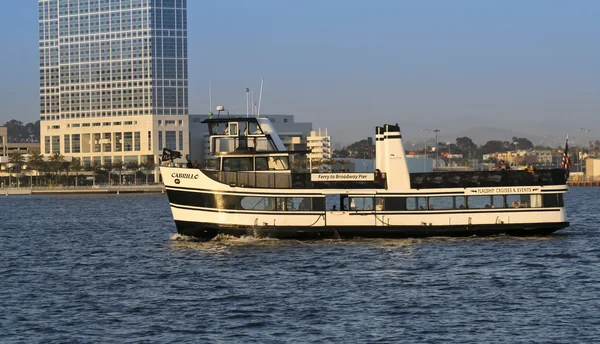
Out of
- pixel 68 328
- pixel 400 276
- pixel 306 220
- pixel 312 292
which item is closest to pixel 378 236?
pixel 306 220

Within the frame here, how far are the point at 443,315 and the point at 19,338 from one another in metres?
13.4

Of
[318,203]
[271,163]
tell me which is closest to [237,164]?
[271,163]

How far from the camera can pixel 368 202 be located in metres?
56.6

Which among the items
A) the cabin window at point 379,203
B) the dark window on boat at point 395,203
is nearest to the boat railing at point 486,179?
the dark window on boat at point 395,203

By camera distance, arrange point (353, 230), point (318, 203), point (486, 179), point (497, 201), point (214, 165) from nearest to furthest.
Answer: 1. point (318, 203)
2. point (353, 230)
3. point (497, 201)
4. point (486, 179)
5. point (214, 165)

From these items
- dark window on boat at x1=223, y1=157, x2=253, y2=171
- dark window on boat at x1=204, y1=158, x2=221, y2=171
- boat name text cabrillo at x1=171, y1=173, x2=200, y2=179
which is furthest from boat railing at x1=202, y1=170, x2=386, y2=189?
dark window on boat at x1=204, y1=158, x2=221, y2=171

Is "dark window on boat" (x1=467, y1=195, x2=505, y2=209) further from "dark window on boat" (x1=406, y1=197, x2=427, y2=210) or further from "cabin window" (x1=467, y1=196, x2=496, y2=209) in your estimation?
"dark window on boat" (x1=406, y1=197, x2=427, y2=210)

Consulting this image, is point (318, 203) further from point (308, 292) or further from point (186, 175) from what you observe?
point (308, 292)

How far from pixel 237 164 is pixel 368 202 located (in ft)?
24.3

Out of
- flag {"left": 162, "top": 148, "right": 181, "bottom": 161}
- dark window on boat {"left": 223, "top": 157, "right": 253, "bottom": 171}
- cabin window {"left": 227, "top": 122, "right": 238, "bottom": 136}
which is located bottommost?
dark window on boat {"left": 223, "top": 157, "right": 253, "bottom": 171}

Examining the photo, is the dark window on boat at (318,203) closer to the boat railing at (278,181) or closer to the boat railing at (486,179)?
the boat railing at (278,181)

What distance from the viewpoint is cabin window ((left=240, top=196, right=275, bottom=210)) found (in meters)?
56.3

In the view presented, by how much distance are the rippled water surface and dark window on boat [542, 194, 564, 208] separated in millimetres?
1952

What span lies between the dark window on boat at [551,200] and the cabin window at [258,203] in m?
14.2
